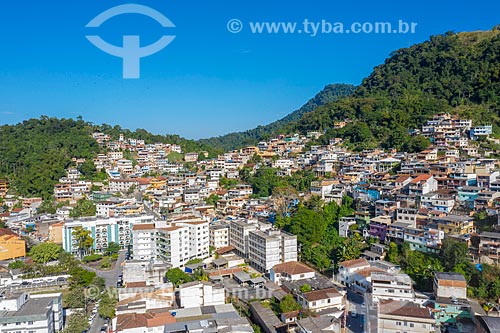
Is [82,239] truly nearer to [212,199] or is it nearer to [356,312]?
[212,199]

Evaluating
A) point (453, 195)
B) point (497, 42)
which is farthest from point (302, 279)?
point (497, 42)

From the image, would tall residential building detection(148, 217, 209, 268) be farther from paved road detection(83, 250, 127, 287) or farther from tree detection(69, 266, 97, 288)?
tree detection(69, 266, 97, 288)

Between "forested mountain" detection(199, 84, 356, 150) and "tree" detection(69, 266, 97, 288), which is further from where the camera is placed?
"forested mountain" detection(199, 84, 356, 150)

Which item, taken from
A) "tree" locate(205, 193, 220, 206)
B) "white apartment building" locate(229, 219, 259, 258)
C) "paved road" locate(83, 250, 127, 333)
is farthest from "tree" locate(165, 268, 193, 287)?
"tree" locate(205, 193, 220, 206)

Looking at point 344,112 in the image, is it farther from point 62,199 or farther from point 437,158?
point 62,199

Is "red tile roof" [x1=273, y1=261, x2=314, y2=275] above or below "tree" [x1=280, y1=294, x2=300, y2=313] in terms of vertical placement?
above

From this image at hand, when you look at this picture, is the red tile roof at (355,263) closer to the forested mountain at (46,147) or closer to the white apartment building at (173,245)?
the white apartment building at (173,245)

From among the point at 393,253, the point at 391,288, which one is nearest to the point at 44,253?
the point at 391,288
